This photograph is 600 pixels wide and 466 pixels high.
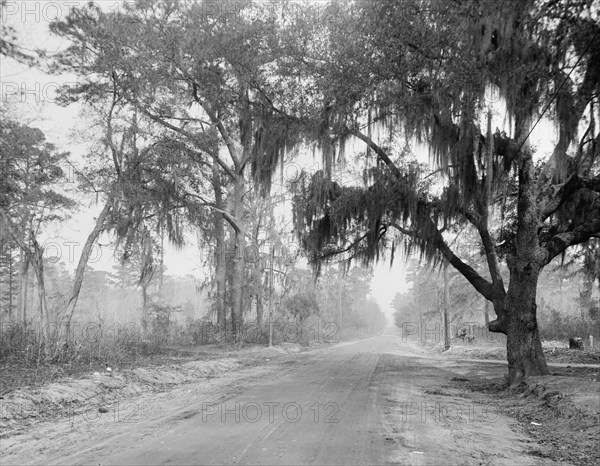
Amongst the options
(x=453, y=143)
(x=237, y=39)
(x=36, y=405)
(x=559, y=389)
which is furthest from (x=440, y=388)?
(x=237, y=39)

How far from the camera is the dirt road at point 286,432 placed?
4457mm

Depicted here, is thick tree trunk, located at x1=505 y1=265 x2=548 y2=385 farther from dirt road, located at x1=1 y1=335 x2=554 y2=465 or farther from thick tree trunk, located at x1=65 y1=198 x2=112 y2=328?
thick tree trunk, located at x1=65 y1=198 x2=112 y2=328

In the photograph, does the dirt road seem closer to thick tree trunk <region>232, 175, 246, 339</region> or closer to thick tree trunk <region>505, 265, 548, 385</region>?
thick tree trunk <region>505, 265, 548, 385</region>

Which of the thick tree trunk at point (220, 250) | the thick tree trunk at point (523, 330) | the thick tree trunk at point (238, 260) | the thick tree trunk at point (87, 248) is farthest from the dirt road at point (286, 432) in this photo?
the thick tree trunk at point (220, 250)

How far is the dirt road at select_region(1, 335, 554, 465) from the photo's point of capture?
446cm

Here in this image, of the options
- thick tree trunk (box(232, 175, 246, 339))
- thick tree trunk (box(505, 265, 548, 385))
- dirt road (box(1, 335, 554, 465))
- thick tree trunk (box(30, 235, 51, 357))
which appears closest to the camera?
dirt road (box(1, 335, 554, 465))

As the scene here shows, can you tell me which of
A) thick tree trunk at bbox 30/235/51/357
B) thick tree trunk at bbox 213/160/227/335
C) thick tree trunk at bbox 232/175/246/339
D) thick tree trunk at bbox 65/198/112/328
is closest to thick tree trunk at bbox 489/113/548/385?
thick tree trunk at bbox 30/235/51/357

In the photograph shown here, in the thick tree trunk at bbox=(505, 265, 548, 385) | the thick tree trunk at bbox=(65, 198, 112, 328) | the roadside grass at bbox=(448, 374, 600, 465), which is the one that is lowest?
the roadside grass at bbox=(448, 374, 600, 465)

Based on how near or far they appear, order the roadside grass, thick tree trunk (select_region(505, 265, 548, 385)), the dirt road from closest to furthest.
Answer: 1. the dirt road
2. the roadside grass
3. thick tree trunk (select_region(505, 265, 548, 385))

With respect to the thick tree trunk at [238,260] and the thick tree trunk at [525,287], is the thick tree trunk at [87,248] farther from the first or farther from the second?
the thick tree trunk at [525,287]

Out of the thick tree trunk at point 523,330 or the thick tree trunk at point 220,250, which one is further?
the thick tree trunk at point 220,250

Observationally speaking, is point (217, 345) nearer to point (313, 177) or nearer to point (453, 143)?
point (313, 177)

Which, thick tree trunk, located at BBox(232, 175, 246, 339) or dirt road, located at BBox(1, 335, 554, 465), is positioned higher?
thick tree trunk, located at BBox(232, 175, 246, 339)

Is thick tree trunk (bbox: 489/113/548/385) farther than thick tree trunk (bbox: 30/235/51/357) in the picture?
No
